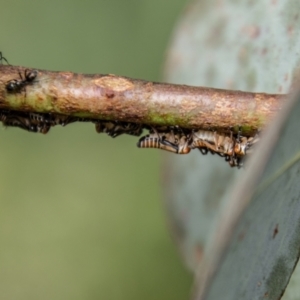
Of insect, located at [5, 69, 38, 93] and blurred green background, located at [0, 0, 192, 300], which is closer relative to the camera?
insect, located at [5, 69, 38, 93]

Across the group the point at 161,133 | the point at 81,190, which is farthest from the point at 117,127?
the point at 81,190

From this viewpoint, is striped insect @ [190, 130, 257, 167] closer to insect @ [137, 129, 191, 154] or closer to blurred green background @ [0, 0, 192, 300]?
insect @ [137, 129, 191, 154]

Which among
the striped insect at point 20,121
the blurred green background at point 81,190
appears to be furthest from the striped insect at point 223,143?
the blurred green background at point 81,190

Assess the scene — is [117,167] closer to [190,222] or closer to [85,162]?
[85,162]

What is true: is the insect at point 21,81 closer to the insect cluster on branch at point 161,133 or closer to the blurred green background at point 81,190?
the insect cluster on branch at point 161,133

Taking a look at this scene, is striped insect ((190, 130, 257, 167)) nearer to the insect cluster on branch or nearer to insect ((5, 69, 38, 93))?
the insect cluster on branch

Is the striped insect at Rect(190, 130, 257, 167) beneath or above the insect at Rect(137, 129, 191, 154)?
above

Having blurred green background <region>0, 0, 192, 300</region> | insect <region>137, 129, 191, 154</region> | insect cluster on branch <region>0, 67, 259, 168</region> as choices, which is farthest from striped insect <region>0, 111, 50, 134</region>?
blurred green background <region>0, 0, 192, 300</region>
